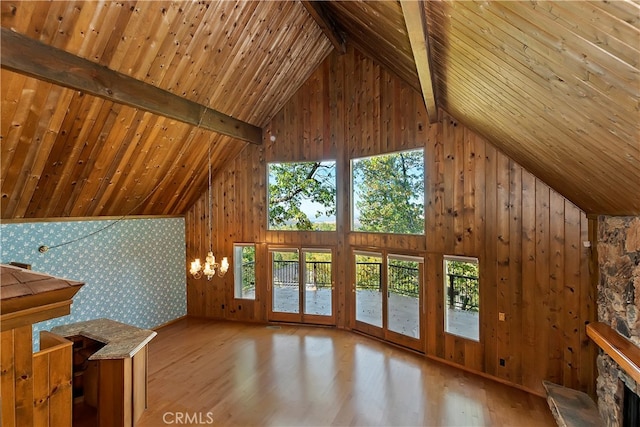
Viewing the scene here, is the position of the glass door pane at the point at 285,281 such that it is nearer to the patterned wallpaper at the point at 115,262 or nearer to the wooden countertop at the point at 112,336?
the patterned wallpaper at the point at 115,262

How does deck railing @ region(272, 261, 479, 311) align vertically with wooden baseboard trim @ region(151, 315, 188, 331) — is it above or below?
above

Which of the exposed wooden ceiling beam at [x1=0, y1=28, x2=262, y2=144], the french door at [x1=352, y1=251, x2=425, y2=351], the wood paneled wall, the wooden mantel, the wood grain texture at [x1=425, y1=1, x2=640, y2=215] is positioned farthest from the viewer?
the french door at [x1=352, y1=251, x2=425, y2=351]

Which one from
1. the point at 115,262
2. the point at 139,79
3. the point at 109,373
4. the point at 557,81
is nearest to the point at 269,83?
the point at 139,79

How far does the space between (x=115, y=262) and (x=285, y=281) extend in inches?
127

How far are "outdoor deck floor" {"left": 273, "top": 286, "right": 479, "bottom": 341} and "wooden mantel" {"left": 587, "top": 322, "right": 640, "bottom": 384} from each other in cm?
158

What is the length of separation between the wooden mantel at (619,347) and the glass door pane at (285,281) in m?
4.76

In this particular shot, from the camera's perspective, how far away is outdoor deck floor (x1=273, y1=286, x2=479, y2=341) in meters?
4.79

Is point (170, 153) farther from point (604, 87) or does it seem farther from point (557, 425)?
point (557, 425)

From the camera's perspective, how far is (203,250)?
7.13 metres

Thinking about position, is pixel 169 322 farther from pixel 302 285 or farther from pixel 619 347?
pixel 619 347

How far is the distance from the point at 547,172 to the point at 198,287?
6.87 meters

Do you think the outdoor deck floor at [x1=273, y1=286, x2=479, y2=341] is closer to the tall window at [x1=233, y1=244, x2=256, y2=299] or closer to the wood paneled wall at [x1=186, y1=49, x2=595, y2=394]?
the wood paneled wall at [x1=186, y1=49, x2=595, y2=394]

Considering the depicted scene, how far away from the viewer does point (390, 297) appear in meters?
5.69

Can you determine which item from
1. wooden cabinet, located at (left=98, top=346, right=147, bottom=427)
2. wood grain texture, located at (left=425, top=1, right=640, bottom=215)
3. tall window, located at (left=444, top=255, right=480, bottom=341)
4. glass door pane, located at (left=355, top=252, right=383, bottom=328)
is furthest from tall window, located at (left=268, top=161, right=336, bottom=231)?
wooden cabinet, located at (left=98, top=346, right=147, bottom=427)
